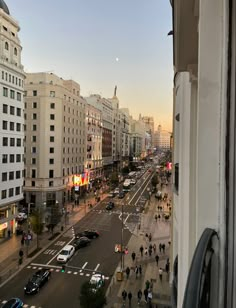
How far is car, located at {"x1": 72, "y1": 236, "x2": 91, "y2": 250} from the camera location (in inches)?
1067

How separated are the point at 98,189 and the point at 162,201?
612 inches

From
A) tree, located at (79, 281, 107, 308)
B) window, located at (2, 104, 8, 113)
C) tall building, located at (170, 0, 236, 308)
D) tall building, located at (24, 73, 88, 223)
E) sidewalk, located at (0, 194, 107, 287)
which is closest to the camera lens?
tall building, located at (170, 0, 236, 308)

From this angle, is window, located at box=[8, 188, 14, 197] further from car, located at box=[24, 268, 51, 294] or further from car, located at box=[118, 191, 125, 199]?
car, located at box=[118, 191, 125, 199]

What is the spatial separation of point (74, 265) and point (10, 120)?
16.4m

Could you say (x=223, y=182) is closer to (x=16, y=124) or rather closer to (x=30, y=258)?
(x=30, y=258)

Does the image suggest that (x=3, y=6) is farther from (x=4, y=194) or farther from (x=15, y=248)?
(x=15, y=248)

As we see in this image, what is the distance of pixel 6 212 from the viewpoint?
29.3 metres

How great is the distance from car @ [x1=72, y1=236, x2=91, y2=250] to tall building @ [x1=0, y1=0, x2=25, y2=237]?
8.09 meters

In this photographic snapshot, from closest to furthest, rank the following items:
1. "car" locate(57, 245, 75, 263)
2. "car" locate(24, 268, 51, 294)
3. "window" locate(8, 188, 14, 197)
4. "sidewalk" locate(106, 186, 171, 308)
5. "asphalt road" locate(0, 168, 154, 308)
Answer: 1. "sidewalk" locate(106, 186, 171, 308)
2. "asphalt road" locate(0, 168, 154, 308)
3. "car" locate(24, 268, 51, 294)
4. "car" locate(57, 245, 75, 263)
5. "window" locate(8, 188, 14, 197)

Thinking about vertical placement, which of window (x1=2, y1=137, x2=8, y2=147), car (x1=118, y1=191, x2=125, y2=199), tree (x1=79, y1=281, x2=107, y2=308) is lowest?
car (x1=118, y1=191, x2=125, y2=199)

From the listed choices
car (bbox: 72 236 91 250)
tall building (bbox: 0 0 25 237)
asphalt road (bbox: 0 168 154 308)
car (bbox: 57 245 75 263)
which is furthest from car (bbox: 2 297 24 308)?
tall building (bbox: 0 0 25 237)

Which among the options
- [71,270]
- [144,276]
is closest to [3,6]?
[71,270]

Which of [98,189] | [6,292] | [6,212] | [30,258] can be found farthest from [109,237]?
[98,189]

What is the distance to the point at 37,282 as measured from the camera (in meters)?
19.0
